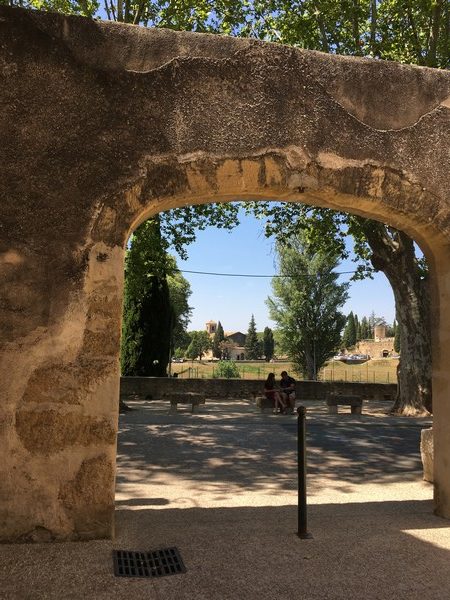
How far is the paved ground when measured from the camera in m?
2.84

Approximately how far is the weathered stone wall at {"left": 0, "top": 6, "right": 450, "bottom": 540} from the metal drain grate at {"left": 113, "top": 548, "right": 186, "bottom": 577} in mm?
341

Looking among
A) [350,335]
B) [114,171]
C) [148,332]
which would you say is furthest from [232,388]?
[350,335]

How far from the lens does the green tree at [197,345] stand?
71938 mm

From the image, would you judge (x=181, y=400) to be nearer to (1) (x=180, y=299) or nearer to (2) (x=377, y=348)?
(1) (x=180, y=299)

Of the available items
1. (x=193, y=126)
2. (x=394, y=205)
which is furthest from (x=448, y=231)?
(x=193, y=126)

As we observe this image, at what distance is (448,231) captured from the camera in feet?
13.8

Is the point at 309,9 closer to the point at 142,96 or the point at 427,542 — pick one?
the point at 142,96

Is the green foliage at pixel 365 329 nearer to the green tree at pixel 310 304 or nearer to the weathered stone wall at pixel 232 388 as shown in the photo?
the green tree at pixel 310 304

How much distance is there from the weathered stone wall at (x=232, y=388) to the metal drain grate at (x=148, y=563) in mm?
14653

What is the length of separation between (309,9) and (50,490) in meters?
13.2

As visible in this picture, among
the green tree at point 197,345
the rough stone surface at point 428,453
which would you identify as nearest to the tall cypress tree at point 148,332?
the rough stone surface at point 428,453

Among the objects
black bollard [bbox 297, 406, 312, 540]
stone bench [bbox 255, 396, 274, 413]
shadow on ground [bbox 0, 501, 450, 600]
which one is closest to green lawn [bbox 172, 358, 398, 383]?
stone bench [bbox 255, 396, 274, 413]

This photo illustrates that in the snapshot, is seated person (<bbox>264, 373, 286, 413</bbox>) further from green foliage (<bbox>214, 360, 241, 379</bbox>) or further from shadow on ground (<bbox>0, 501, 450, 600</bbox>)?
green foliage (<bbox>214, 360, 241, 379</bbox>)

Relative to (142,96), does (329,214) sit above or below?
above
